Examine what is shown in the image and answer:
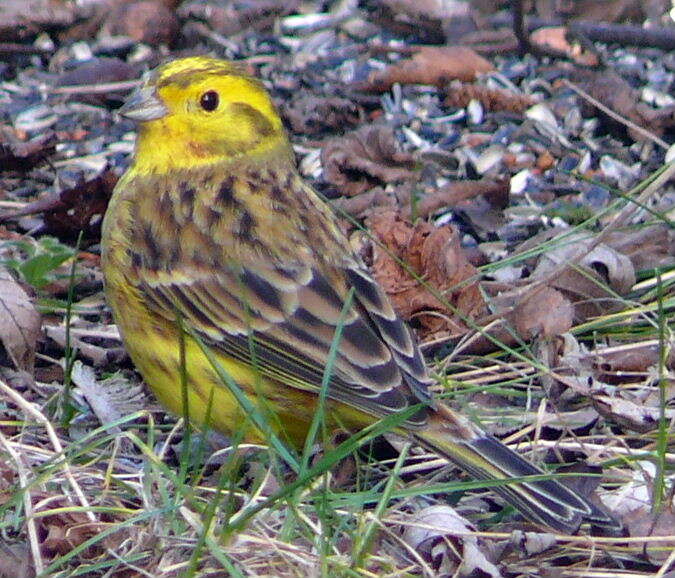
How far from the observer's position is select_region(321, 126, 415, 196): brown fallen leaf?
606cm

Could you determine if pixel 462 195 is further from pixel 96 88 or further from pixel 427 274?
pixel 96 88

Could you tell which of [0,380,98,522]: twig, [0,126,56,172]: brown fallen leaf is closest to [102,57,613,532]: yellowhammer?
[0,380,98,522]: twig

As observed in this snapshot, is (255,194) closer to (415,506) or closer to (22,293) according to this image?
(22,293)

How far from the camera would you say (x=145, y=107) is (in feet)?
15.1

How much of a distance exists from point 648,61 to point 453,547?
14.5 ft

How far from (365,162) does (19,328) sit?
1.95 metres

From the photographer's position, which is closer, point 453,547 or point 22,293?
point 453,547

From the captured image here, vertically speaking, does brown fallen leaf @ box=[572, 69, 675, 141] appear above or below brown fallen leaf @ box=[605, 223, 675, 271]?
below

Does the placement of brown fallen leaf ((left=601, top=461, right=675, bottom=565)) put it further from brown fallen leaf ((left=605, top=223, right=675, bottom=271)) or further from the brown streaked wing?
brown fallen leaf ((left=605, top=223, right=675, bottom=271))

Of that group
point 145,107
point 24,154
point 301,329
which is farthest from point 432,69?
point 301,329

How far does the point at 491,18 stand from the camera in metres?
7.91

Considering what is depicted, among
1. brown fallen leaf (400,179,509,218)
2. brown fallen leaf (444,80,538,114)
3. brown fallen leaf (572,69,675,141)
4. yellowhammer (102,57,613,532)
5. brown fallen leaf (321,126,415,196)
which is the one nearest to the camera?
yellowhammer (102,57,613,532)

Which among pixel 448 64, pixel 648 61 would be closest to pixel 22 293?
pixel 448 64

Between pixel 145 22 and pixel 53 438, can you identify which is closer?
pixel 53 438
